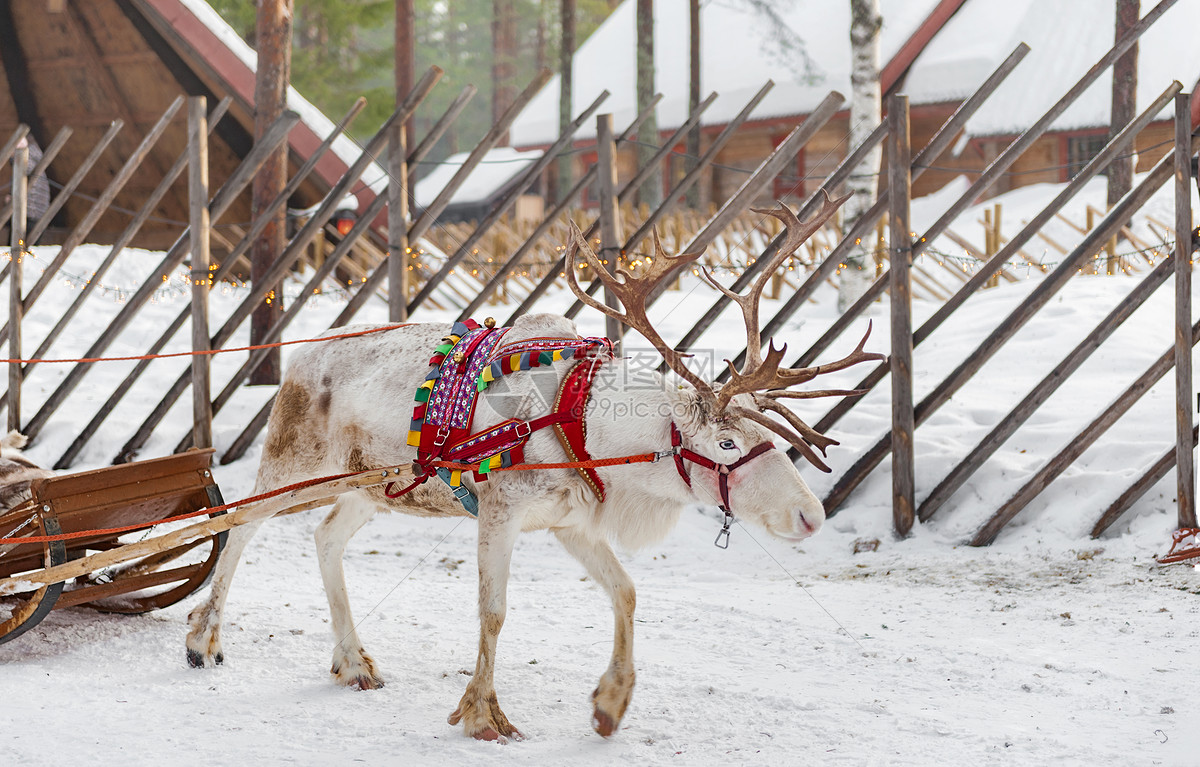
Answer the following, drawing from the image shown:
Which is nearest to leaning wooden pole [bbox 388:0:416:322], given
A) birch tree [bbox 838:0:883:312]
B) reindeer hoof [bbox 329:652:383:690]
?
reindeer hoof [bbox 329:652:383:690]

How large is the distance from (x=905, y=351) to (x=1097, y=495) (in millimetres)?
1152

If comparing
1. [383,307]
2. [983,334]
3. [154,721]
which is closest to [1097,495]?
[983,334]

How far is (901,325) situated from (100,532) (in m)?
3.74

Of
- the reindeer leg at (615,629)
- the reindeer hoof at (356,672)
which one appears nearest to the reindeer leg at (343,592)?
the reindeer hoof at (356,672)

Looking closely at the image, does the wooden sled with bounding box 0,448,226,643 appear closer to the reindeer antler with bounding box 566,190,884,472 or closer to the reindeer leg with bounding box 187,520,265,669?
the reindeer leg with bounding box 187,520,265,669

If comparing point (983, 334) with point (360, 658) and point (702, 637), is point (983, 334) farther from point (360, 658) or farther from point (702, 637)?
point (360, 658)

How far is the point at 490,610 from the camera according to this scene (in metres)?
3.20

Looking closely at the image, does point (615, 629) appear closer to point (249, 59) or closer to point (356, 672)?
point (356, 672)

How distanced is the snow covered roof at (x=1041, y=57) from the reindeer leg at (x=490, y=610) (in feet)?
45.7

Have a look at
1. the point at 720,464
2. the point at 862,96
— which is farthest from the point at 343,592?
the point at 862,96

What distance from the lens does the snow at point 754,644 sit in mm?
3018

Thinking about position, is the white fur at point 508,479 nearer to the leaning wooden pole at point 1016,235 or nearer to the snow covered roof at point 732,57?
the leaning wooden pole at point 1016,235

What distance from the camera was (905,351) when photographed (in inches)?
203

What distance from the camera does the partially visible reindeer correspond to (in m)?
4.10
